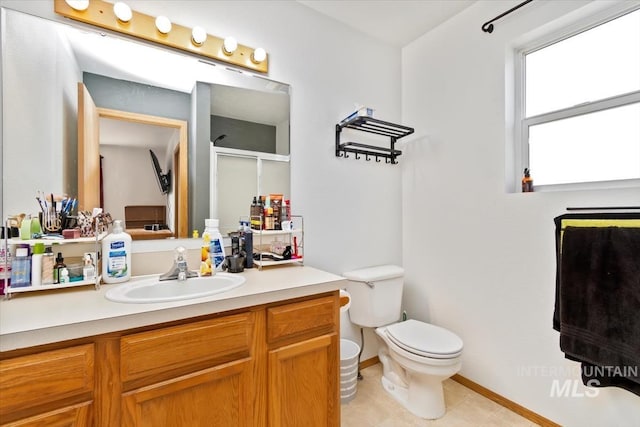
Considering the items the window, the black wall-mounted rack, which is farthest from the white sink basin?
the window

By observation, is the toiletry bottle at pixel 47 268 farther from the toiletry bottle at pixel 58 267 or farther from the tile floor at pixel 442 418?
the tile floor at pixel 442 418

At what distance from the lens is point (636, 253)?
1.14 meters

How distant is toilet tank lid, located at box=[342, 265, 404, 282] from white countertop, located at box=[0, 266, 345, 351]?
0.69 meters

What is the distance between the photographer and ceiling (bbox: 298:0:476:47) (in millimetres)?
1832

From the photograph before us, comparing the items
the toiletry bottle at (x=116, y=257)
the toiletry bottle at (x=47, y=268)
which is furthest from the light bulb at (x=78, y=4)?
the toiletry bottle at (x=47, y=268)

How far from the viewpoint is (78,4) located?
1233 mm

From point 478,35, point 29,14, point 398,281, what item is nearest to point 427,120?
point 478,35

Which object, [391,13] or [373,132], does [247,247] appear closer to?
[373,132]

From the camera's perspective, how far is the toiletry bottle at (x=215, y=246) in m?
1.39

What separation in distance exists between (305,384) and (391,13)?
2.26 metres

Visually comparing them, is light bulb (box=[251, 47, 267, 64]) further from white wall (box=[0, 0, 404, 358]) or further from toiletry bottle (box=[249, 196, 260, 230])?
toiletry bottle (box=[249, 196, 260, 230])

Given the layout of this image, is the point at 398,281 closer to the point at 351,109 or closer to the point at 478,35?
the point at 351,109

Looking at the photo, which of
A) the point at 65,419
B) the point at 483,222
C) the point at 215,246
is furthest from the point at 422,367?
the point at 65,419

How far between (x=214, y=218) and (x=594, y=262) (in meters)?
1.80
